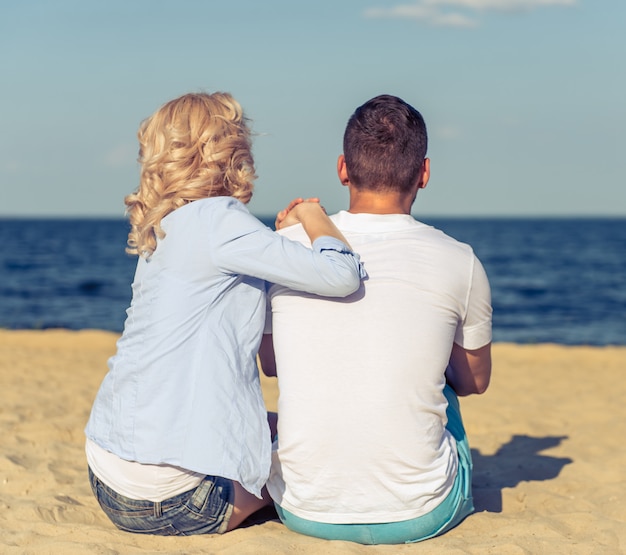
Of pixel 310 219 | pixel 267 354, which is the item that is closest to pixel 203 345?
pixel 267 354

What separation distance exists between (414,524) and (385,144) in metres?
1.38

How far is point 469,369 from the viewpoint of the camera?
314 centimetres

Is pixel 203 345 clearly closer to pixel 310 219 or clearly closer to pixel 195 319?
pixel 195 319

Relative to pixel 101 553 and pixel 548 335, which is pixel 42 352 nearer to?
pixel 101 553

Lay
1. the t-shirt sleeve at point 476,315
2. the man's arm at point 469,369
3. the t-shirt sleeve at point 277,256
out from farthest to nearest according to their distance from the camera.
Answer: the man's arm at point 469,369 < the t-shirt sleeve at point 476,315 < the t-shirt sleeve at point 277,256

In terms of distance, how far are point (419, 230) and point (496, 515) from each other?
1.46m

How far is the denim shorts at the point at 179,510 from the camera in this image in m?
2.94

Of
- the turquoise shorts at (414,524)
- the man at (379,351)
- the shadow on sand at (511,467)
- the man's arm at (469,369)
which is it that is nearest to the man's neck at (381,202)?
the man at (379,351)

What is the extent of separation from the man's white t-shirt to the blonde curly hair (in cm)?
46

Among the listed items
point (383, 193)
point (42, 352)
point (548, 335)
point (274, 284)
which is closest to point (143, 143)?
point (274, 284)

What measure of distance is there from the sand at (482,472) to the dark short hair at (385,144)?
52.2 inches

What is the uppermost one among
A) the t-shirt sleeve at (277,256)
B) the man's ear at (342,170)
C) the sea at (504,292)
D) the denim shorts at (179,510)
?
the man's ear at (342,170)

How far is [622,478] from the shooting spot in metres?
4.32

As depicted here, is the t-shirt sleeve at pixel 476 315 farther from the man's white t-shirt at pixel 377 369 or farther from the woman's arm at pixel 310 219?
the woman's arm at pixel 310 219
